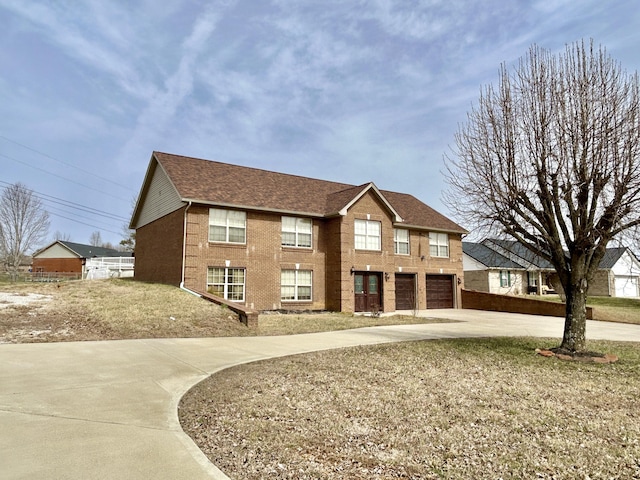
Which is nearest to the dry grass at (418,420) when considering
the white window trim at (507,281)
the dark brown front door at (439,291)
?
the dark brown front door at (439,291)

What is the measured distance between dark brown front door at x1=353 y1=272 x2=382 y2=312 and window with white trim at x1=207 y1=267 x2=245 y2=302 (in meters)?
6.36

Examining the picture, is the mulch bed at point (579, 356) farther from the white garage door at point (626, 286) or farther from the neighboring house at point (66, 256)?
the neighboring house at point (66, 256)

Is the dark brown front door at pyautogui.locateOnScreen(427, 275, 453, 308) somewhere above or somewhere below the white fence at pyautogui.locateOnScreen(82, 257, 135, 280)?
below

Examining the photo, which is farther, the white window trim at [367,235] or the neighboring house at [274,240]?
the white window trim at [367,235]

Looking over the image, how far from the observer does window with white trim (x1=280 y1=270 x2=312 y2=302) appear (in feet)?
72.4

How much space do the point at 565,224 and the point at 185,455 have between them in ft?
33.6

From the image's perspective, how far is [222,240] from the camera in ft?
67.1

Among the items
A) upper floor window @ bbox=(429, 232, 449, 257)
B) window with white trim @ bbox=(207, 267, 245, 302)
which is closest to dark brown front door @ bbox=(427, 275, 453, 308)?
upper floor window @ bbox=(429, 232, 449, 257)

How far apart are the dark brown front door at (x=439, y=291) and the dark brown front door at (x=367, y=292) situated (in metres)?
5.33

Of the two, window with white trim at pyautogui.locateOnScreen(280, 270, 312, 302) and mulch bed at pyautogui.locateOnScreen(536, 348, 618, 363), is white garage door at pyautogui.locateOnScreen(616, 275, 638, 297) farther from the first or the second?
mulch bed at pyautogui.locateOnScreen(536, 348, 618, 363)

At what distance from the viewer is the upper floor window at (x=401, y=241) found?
26.4 m

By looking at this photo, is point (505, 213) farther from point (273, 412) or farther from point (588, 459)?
point (273, 412)

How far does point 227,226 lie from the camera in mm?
20656

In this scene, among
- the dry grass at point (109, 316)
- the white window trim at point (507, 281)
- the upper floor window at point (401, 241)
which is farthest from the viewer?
the white window trim at point (507, 281)
